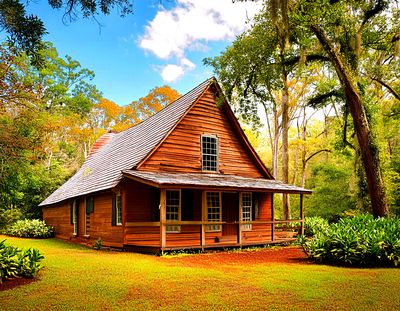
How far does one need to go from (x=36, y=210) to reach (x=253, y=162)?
2007cm

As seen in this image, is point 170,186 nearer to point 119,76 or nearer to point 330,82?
point 330,82

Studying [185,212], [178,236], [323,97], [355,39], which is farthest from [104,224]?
[355,39]

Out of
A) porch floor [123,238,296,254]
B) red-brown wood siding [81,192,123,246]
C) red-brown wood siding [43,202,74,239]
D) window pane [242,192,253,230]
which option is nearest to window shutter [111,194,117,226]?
red-brown wood siding [81,192,123,246]

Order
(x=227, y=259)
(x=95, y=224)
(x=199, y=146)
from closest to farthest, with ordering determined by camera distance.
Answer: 1. (x=227, y=259)
2. (x=199, y=146)
3. (x=95, y=224)

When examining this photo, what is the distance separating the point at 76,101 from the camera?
41781 mm

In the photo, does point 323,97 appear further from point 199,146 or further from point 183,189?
point 183,189

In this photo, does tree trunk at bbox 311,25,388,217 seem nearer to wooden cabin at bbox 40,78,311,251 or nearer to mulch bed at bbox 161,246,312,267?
wooden cabin at bbox 40,78,311,251

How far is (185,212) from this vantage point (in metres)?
16.3

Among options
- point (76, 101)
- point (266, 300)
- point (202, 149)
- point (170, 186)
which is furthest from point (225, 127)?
point (76, 101)

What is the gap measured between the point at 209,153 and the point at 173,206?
3.62m

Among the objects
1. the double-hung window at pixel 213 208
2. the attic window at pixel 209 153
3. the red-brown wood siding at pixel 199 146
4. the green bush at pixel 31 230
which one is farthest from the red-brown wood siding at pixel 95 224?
the attic window at pixel 209 153

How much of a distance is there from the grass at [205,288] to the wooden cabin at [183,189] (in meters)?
4.42

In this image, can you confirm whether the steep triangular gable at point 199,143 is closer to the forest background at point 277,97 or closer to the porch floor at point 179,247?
the forest background at point 277,97

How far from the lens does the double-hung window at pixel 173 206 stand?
15797 millimetres
